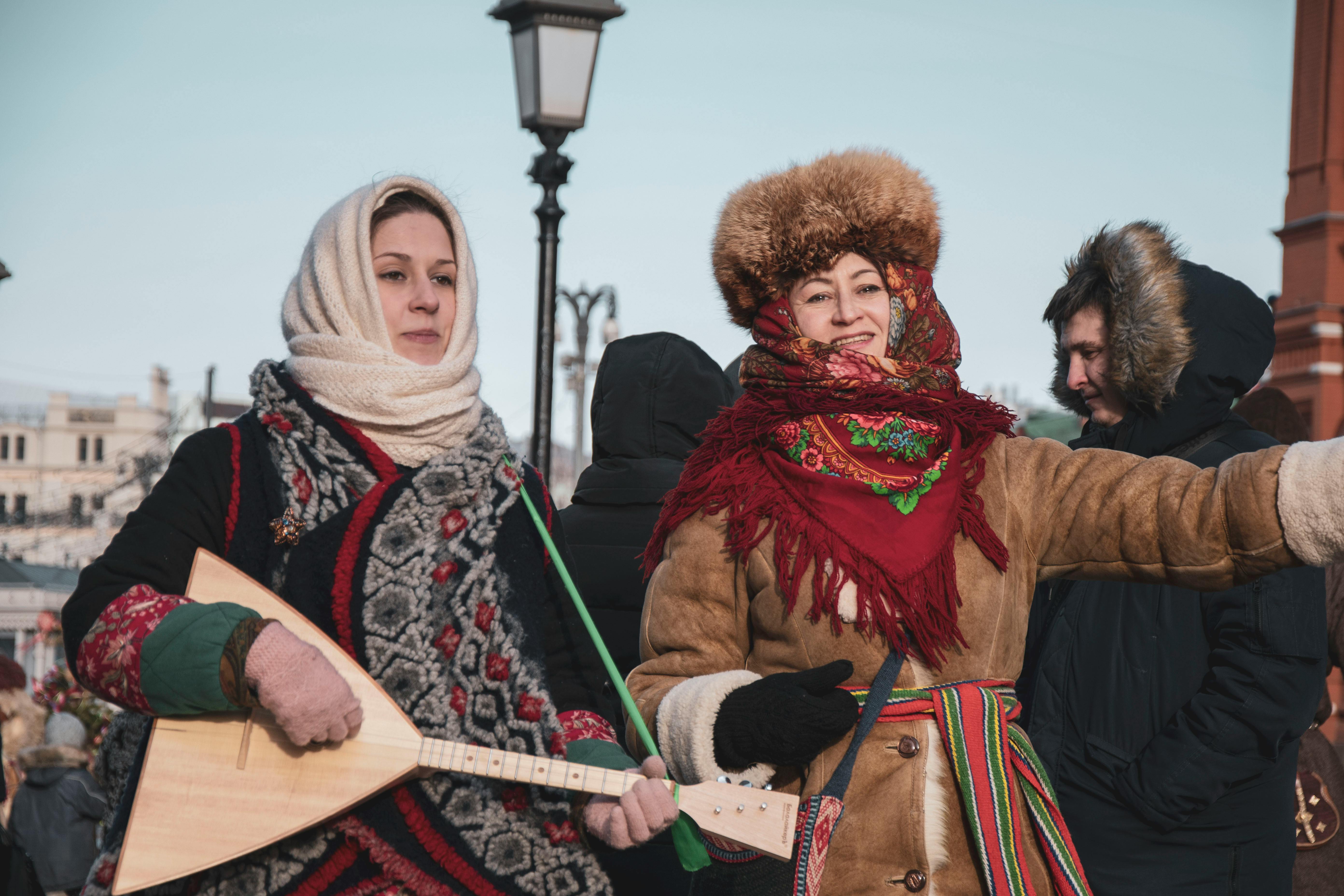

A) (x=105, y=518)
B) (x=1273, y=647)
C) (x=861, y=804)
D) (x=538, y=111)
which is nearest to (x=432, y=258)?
(x=861, y=804)

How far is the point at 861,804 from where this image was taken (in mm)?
2523

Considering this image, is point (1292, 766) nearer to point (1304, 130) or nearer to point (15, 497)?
point (1304, 130)

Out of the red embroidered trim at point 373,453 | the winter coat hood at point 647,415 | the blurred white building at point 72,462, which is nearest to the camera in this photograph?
the red embroidered trim at point 373,453

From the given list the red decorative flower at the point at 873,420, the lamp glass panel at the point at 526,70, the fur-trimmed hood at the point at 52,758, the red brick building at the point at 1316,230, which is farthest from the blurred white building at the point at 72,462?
the red decorative flower at the point at 873,420

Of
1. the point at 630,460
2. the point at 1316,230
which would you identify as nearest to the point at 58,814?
the point at 630,460

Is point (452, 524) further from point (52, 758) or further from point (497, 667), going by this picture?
point (52, 758)

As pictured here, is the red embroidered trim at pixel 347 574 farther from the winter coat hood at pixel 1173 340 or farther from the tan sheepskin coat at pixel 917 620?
the winter coat hood at pixel 1173 340

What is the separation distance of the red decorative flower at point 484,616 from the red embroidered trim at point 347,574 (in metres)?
0.25

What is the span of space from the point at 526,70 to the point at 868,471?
4.25m

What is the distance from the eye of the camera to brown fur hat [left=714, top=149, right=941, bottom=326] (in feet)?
8.93

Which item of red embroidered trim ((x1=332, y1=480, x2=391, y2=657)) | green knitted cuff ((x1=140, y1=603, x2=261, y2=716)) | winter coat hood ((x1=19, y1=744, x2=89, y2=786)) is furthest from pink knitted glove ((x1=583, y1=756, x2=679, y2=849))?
winter coat hood ((x1=19, y1=744, x2=89, y2=786))

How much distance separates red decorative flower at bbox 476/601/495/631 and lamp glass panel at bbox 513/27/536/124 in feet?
13.3

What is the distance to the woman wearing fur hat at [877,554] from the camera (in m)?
2.41

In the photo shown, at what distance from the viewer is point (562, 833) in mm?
2609
